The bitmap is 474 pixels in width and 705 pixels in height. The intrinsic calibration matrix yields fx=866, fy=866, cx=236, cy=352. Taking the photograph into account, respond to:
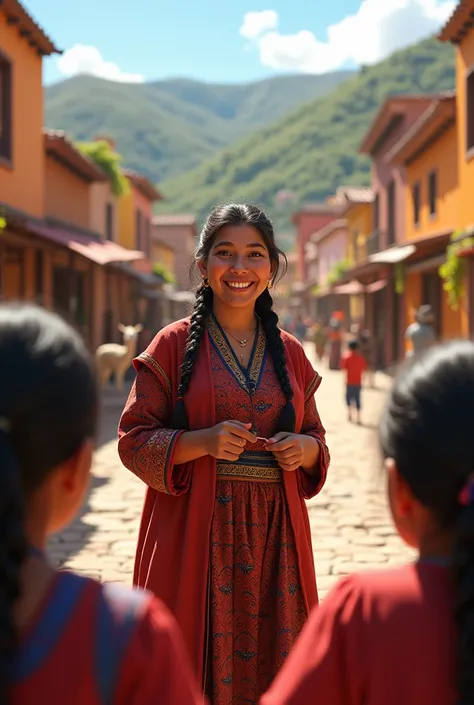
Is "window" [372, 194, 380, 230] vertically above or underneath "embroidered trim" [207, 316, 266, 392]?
above

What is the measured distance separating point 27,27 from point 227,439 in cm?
1281

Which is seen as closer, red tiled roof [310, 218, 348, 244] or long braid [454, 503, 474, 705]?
long braid [454, 503, 474, 705]

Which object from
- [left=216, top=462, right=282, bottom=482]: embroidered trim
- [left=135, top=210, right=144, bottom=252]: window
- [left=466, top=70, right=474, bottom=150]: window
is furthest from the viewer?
[left=135, top=210, right=144, bottom=252]: window

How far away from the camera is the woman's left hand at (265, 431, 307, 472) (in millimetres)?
2686

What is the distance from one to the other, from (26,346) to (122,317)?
23144mm

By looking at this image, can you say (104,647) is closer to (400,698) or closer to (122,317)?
(400,698)

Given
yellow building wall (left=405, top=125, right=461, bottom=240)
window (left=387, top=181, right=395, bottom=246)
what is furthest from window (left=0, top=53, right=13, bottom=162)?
window (left=387, top=181, right=395, bottom=246)

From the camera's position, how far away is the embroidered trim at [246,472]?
9.02 ft

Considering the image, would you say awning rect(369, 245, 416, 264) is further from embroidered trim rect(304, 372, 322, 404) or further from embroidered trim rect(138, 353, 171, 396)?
embroidered trim rect(138, 353, 171, 396)

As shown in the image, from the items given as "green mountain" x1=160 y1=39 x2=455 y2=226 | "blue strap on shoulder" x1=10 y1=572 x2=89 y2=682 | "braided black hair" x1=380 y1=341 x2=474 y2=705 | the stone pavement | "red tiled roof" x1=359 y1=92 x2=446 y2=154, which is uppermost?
"green mountain" x1=160 y1=39 x2=455 y2=226

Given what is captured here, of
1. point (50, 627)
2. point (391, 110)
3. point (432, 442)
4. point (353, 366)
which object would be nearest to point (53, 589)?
point (50, 627)

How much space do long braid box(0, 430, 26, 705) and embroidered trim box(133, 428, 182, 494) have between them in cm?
145

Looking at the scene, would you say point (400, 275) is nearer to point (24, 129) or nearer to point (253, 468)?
point (24, 129)

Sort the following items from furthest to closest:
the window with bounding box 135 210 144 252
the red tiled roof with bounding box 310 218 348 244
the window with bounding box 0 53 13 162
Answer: the red tiled roof with bounding box 310 218 348 244
the window with bounding box 135 210 144 252
the window with bounding box 0 53 13 162
